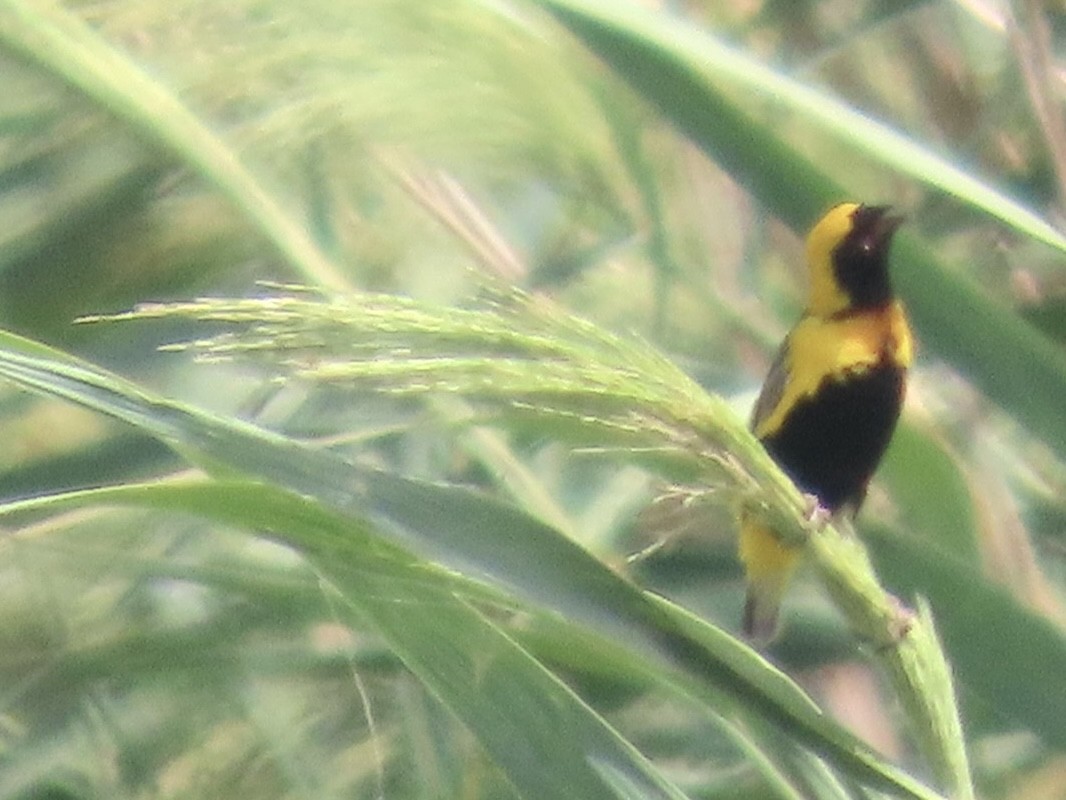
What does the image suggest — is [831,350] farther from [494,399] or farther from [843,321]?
[494,399]

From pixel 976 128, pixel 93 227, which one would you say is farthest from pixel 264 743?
pixel 976 128

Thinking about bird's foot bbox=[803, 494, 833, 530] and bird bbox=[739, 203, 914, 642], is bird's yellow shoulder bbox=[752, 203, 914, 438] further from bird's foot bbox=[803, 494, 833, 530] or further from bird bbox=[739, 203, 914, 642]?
bird's foot bbox=[803, 494, 833, 530]

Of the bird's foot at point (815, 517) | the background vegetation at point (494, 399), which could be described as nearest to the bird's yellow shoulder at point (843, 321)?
the background vegetation at point (494, 399)

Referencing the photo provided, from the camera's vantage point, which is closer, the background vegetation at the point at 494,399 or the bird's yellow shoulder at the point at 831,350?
the background vegetation at the point at 494,399

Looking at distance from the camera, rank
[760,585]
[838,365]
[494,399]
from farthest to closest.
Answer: [838,365] → [760,585] → [494,399]

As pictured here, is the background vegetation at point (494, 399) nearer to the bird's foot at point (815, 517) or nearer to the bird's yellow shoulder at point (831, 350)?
the bird's foot at point (815, 517)

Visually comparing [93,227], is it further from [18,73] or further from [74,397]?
[74,397]

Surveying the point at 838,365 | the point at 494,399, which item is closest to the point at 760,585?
the point at 838,365
